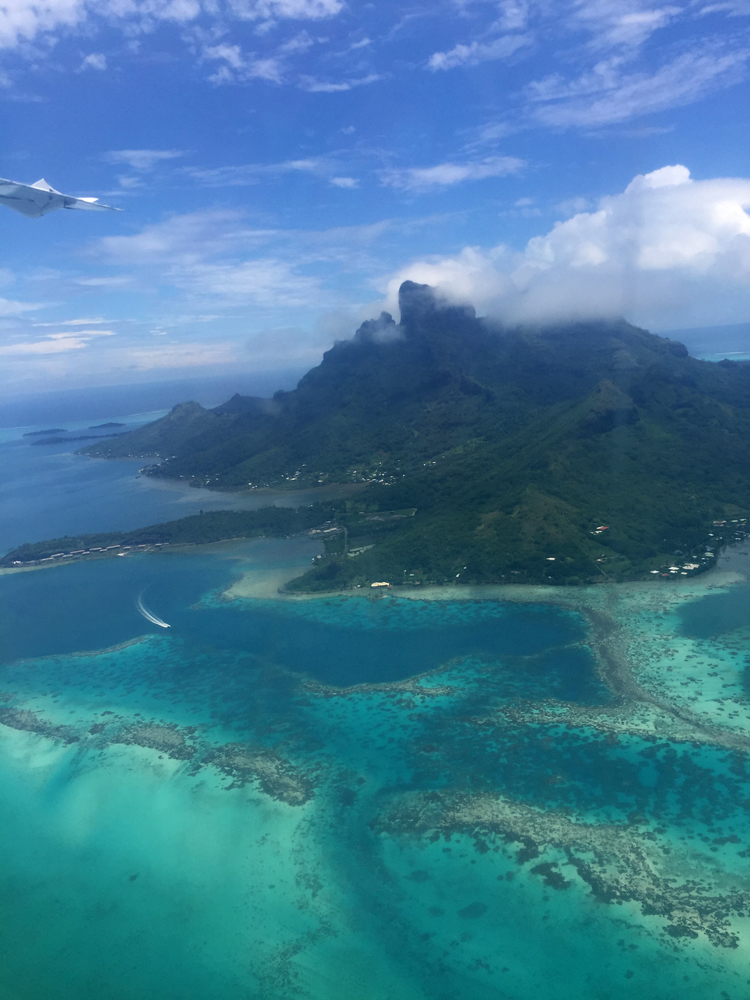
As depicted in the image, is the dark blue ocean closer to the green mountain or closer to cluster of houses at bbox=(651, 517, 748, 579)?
cluster of houses at bbox=(651, 517, 748, 579)

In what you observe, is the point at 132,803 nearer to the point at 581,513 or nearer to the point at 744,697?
the point at 744,697

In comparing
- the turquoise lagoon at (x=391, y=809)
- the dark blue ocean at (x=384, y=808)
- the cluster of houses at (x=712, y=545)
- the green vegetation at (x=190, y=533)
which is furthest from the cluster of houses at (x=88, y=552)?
the cluster of houses at (x=712, y=545)

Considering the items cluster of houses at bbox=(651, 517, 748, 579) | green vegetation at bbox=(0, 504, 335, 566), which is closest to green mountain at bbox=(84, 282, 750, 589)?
cluster of houses at bbox=(651, 517, 748, 579)

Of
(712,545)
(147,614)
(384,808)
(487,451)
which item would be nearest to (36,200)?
(384,808)

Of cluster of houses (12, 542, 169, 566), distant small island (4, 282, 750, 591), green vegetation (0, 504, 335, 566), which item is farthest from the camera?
green vegetation (0, 504, 335, 566)

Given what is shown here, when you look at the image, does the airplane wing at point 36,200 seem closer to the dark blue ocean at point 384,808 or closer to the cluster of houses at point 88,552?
the dark blue ocean at point 384,808
